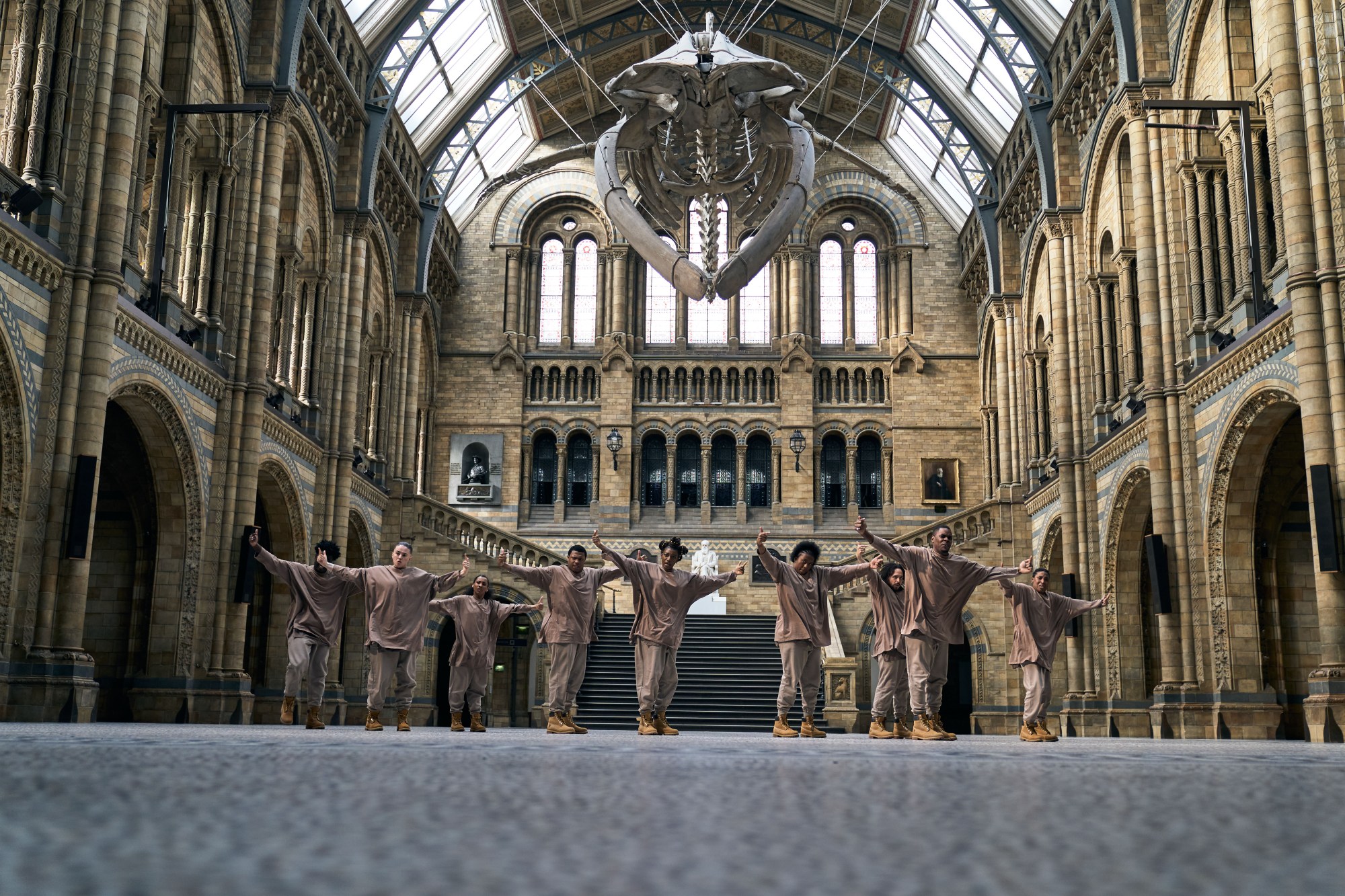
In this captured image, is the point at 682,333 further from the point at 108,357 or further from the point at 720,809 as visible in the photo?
the point at 720,809

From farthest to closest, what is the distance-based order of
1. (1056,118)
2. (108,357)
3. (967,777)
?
(1056,118) < (108,357) < (967,777)

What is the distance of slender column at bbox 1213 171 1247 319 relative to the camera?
55.5ft

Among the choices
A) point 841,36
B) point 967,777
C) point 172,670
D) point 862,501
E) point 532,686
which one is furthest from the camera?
point 862,501

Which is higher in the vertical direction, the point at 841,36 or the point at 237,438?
the point at 841,36

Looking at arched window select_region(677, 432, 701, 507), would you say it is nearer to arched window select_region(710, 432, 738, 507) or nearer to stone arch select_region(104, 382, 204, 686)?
arched window select_region(710, 432, 738, 507)

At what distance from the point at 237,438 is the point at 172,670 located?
337 centimetres

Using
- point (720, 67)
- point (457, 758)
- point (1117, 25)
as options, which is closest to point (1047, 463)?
point (1117, 25)

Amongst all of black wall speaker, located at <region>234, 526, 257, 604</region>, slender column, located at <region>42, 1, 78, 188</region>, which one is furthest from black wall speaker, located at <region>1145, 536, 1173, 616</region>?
slender column, located at <region>42, 1, 78, 188</region>

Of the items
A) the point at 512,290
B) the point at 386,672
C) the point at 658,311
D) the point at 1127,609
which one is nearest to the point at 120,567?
the point at 386,672

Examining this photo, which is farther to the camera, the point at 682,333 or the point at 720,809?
the point at 682,333

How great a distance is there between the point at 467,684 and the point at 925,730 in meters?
4.95

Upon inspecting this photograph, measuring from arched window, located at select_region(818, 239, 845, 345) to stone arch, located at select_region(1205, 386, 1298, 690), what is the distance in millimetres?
17984

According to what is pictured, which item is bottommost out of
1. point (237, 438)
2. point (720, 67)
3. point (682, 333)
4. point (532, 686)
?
point (532, 686)

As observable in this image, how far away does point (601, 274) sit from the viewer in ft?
110
